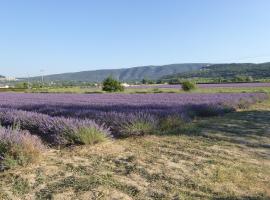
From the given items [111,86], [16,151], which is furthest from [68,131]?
[111,86]

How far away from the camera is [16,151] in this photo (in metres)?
4.93

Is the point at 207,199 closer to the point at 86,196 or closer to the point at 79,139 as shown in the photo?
the point at 86,196

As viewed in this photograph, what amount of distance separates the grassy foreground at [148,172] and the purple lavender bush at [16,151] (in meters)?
0.13

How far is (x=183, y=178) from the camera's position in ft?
14.9

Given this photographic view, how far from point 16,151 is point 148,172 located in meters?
1.63

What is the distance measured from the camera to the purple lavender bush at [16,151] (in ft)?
15.6

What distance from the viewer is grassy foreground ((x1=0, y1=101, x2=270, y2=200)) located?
407 cm

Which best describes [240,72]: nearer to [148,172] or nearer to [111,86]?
[111,86]

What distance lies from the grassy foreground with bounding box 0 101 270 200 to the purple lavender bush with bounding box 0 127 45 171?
0.13 m

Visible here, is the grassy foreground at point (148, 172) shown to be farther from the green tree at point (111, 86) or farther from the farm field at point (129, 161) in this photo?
the green tree at point (111, 86)

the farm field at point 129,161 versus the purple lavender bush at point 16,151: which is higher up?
the purple lavender bush at point 16,151

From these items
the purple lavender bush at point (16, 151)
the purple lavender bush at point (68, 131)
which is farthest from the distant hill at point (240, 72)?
the purple lavender bush at point (16, 151)

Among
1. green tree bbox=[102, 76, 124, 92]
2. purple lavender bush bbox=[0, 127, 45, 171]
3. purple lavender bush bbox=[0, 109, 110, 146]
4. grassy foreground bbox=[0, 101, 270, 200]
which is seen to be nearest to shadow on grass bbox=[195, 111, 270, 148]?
grassy foreground bbox=[0, 101, 270, 200]

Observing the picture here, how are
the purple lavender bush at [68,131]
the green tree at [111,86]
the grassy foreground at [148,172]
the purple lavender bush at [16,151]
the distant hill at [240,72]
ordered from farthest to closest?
the distant hill at [240,72] → the green tree at [111,86] → the purple lavender bush at [68,131] → the purple lavender bush at [16,151] → the grassy foreground at [148,172]
